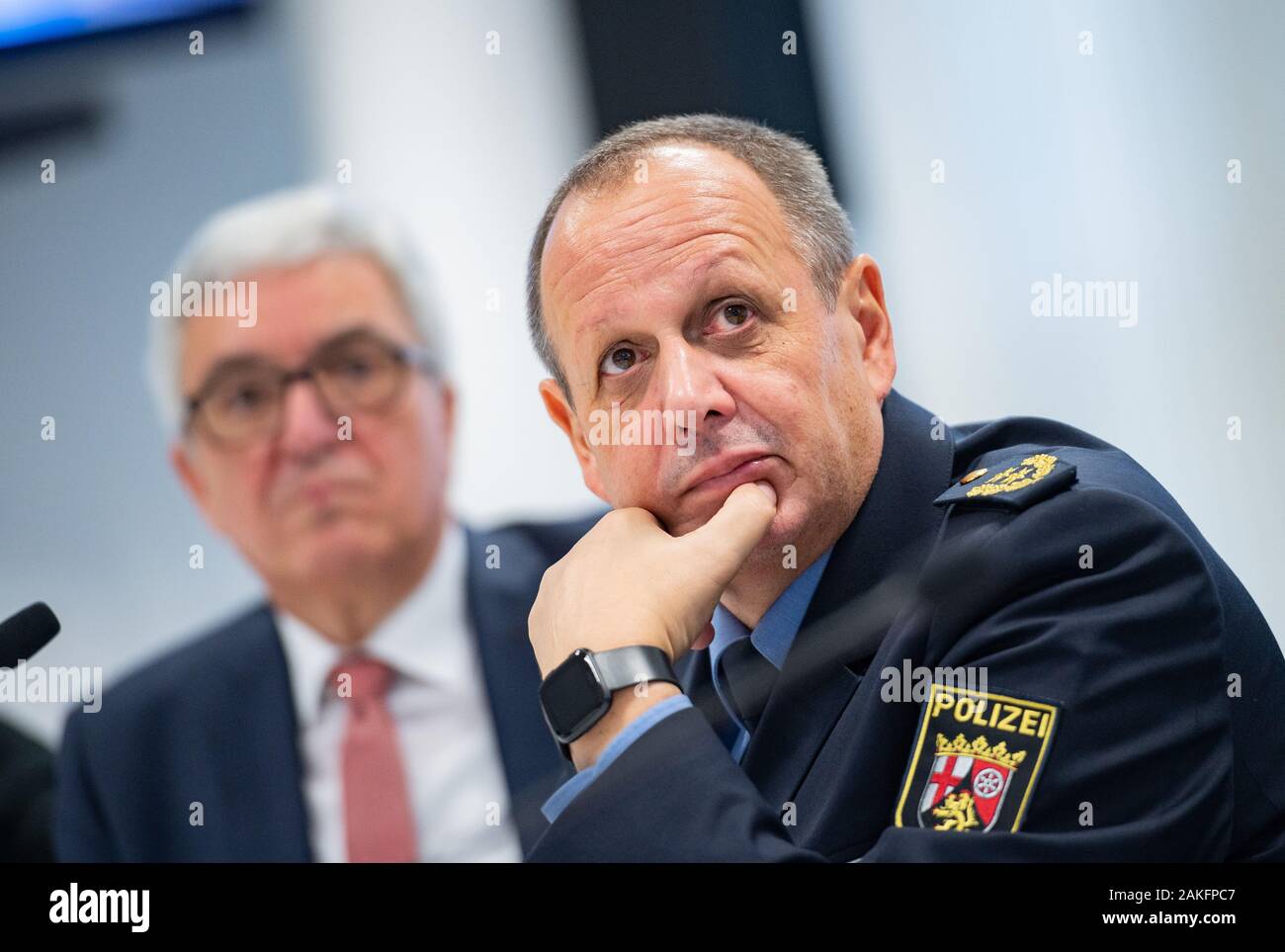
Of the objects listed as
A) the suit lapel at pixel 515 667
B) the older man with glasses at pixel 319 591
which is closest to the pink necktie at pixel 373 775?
the older man with glasses at pixel 319 591

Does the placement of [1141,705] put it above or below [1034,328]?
below

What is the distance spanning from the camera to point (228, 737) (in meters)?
2.53

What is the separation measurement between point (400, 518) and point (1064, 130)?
1.40m

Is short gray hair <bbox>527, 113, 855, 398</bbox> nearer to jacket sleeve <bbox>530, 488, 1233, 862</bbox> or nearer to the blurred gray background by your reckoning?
the blurred gray background

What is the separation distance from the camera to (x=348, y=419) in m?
2.53

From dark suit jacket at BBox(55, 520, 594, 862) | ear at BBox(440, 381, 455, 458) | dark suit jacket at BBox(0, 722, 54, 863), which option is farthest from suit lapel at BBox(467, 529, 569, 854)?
dark suit jacket at BBox(0, 722, 54, 863)

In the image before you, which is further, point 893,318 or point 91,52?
point 91,52

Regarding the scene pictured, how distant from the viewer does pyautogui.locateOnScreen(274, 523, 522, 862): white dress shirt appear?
2447 millimetres

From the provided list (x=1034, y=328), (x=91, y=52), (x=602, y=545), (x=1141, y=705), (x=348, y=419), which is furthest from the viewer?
(x=91, y=52)

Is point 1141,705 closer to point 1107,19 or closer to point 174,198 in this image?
point 1107,19

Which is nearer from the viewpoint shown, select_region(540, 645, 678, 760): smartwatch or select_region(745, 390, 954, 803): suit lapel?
select_region(540, 645, 678, 760): smartwatch

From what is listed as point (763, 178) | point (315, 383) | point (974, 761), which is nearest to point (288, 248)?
point (315, 383)
